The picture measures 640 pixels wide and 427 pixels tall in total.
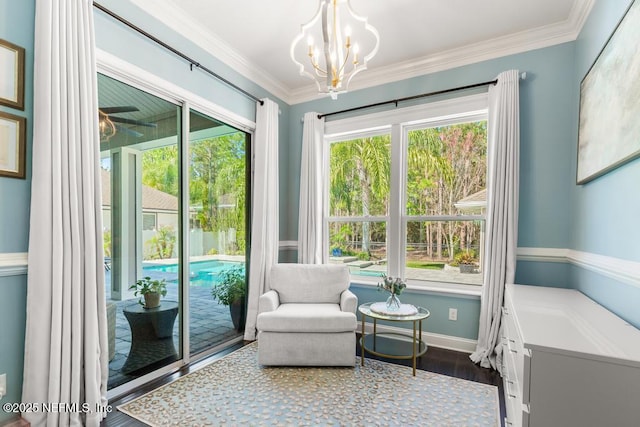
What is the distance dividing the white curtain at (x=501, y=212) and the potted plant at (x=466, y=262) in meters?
0.36

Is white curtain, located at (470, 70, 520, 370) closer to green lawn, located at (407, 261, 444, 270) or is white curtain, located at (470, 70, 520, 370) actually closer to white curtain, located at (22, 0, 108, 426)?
green lawn, located at (407, 261, 444, 270)

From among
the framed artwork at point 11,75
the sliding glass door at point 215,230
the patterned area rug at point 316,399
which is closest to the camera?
A: the framed artwork at point 11,75

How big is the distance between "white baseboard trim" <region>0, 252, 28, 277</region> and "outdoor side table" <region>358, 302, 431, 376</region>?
225cm

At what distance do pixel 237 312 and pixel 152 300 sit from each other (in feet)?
3.38

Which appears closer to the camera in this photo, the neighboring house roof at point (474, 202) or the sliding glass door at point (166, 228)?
the sliding glass door at point (166, 228)

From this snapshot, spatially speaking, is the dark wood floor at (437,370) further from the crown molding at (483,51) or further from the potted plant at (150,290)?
the crown molding at (483,51)

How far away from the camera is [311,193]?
3.59 m

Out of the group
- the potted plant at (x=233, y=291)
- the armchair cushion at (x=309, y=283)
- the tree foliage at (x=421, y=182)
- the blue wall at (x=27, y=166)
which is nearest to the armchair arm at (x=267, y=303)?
the armchair cushion at (x=309, y=283)

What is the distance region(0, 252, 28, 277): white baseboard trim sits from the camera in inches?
62.9

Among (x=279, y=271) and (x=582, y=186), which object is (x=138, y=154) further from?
(x=582, y=186)

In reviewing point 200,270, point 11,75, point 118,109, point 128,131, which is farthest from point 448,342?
point 11,75

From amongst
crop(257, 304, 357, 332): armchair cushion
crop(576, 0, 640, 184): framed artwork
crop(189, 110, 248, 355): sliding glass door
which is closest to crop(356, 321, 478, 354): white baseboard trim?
crop(257, 304, 357, 332): armchair cushion

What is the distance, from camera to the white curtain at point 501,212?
2568 millimetres

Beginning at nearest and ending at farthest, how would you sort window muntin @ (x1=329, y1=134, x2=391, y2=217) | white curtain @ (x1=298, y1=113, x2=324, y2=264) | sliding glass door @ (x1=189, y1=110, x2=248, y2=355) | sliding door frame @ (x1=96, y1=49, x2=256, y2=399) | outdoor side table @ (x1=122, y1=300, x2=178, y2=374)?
sliding door frame @ (x1=96, y1=49, x2=256, y2=399) → outdoor side table @ (x1=122, y1=300, x2=178, y2=374) → sliding glass door @ (x1=189, y1=110, x2=248, y2=355) → window muntin @ (x1=329, y1=134, x2=391, y2=217) → white curtain @ (x1=298, y1=113, x2=324, y2=264)
